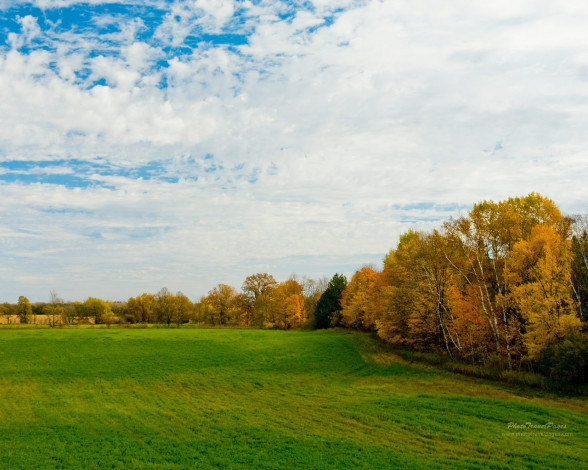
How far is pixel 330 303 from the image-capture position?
283 feet

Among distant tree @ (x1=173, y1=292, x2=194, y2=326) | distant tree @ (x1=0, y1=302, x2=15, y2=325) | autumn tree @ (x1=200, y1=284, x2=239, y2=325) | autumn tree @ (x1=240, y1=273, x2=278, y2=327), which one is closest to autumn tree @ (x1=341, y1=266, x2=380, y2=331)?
autumn tree @ (x1=240, y1=273, x2=278, y2=327)

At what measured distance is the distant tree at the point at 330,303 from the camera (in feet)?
281

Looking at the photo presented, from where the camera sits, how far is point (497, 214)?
3881cm

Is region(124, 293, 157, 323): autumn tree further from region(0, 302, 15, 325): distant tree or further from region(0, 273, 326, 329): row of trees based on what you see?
region(0, 302, 15, 325): distant tree

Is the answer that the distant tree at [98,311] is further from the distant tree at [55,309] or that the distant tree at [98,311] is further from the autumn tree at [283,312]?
the autumn tree at [283,312]

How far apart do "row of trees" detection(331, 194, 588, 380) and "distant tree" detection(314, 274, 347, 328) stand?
30435 millimetres

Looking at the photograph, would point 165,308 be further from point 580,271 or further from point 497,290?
point 580,271

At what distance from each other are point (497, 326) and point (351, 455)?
2734cm

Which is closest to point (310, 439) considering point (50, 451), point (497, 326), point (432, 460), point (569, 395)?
point (432, 460)

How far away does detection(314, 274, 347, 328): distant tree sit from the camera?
8568 centimetres

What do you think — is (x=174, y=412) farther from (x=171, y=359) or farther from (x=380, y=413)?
(x=171, y=359)

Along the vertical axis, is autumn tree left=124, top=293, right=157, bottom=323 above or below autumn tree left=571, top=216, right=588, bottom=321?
below

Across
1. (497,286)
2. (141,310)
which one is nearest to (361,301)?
(497,286)

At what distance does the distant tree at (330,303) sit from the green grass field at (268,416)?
123ft
